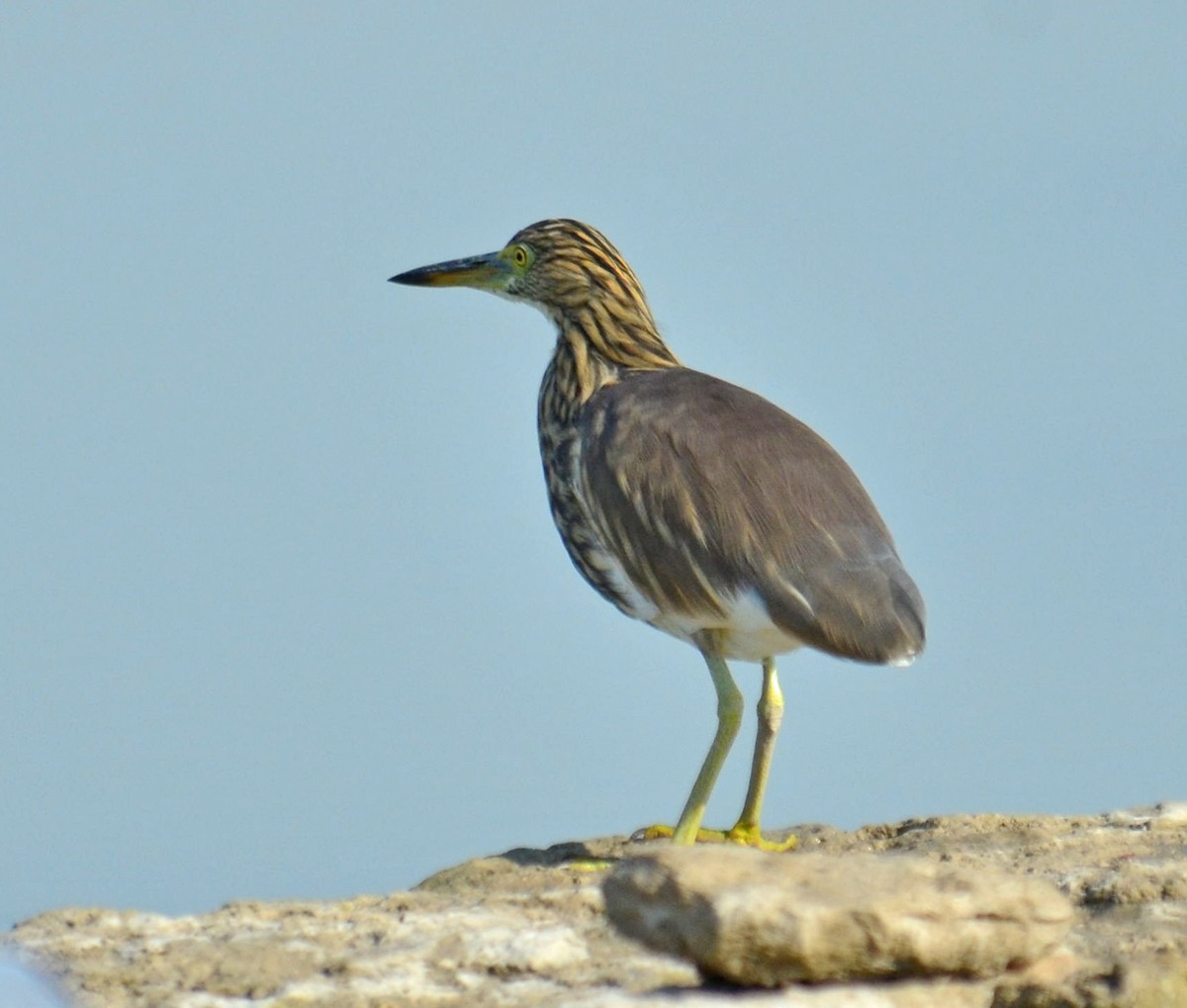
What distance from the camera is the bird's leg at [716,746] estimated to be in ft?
25.0

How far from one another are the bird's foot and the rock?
3101mm

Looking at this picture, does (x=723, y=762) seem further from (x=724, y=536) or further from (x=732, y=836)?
(x=724, y=536)

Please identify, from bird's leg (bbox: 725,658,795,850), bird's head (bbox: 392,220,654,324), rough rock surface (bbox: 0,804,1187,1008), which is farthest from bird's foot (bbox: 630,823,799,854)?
bird's head (bbox: 392,220,654,324)

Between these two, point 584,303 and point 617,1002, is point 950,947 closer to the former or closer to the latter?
point 617,1002

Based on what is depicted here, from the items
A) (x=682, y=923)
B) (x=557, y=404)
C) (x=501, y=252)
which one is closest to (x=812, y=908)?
(x=682, y=923)

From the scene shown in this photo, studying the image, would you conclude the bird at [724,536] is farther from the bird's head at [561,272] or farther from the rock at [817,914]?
the rock at [817,914]

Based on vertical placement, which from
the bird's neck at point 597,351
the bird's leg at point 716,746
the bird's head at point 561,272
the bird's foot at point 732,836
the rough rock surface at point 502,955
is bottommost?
the rough rock surface at point 502,955

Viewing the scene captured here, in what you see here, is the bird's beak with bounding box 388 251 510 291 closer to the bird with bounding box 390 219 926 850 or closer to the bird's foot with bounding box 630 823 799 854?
the bird with bounding box 390 219 926 850

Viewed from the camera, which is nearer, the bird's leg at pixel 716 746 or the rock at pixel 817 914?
the rock at pixel 817 914

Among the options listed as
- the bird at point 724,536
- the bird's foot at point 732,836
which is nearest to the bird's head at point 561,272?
the bird at point 724,536

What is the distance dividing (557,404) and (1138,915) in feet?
12.2

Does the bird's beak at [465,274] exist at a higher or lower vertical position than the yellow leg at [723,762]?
higher

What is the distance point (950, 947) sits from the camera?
4.88 m

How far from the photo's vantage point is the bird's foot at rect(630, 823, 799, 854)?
814 cm
